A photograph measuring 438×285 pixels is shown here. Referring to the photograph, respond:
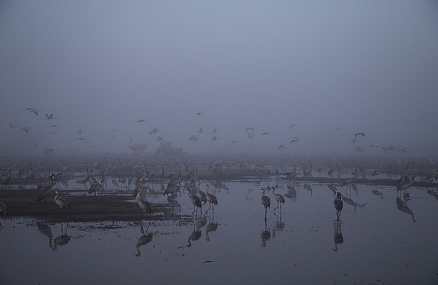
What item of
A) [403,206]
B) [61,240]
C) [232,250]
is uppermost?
[403,206]

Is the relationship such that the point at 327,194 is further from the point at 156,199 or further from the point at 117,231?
the point at 117,231

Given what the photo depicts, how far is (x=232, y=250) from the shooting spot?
11617mm

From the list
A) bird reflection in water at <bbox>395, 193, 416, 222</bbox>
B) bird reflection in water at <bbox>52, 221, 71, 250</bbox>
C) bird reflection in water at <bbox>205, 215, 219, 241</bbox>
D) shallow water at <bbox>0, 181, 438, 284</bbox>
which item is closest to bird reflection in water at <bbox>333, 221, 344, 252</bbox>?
shallow water at <bbox>0, 181, 438, 284</bbox>

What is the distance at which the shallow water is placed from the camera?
9.53 metres

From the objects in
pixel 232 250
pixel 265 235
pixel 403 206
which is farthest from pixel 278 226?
pixel 403 206

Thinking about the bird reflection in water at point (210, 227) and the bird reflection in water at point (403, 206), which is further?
the bird reflection in water at point (403, 206)

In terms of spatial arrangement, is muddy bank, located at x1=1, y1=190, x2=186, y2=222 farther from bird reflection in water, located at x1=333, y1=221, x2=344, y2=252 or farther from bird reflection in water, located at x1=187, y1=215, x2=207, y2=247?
bird reflection in water, located at x1=333, y1=221, x2=344, y2=252

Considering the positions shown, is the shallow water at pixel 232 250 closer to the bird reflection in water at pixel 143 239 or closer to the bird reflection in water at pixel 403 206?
the bird reflection in water at pixel 143 239

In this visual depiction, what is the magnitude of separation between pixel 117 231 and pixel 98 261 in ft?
10.1

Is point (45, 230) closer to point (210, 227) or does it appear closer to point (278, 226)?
point (210, 227)

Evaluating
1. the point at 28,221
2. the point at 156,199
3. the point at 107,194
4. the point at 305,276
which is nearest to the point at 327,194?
the point at 156,199

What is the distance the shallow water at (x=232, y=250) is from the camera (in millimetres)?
9534

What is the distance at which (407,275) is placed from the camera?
9.63 meters

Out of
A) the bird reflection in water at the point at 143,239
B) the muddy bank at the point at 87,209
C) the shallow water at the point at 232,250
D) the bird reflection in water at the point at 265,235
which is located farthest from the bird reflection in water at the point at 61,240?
the bird reflection in water at the point at 265,235
